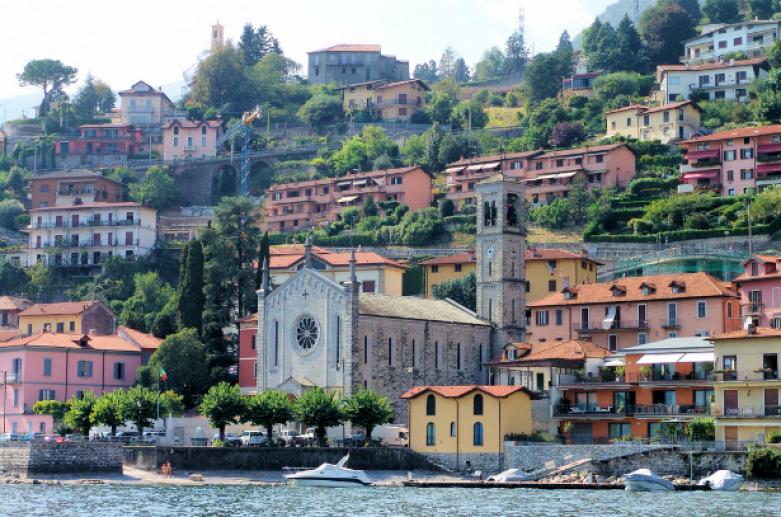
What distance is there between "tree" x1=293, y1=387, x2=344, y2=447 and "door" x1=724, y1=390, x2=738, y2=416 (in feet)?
59.4

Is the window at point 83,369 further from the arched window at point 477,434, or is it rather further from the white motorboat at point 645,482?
the white motorboat at point 645,482

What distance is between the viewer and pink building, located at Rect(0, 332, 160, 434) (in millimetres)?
93938

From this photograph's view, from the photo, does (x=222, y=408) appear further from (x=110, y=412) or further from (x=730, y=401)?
(x=730, y=401)

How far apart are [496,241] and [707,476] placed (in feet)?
79.2

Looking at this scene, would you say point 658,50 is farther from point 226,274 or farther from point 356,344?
point 356,344

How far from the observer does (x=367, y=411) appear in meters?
79.1

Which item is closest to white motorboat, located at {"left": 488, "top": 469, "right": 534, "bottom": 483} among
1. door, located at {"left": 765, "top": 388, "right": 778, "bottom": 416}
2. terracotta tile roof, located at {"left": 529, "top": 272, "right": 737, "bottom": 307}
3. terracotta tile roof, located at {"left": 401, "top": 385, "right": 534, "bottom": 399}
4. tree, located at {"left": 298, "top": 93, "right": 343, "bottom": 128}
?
terracotta tile roof, located at {"left": 401, "top": 385, "right": 534, "bottom": 399}

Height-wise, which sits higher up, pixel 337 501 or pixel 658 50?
pixel 658 50

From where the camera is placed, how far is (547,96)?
161m

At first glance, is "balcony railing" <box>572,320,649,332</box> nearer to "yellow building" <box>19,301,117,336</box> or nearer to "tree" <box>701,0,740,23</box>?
"yellow building" <box>19,301,117,336</box>

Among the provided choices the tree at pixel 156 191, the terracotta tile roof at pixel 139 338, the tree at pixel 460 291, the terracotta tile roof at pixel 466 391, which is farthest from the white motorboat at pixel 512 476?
the tree at pixel 156 191

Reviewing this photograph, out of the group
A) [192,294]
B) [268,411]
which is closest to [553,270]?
[192,294]

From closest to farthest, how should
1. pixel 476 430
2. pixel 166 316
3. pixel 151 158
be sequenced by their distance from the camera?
1. pixel 476 430
2. pixel 166 316
3. pixel 151 158

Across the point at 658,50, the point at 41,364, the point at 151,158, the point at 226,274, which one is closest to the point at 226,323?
the point at 226,274
